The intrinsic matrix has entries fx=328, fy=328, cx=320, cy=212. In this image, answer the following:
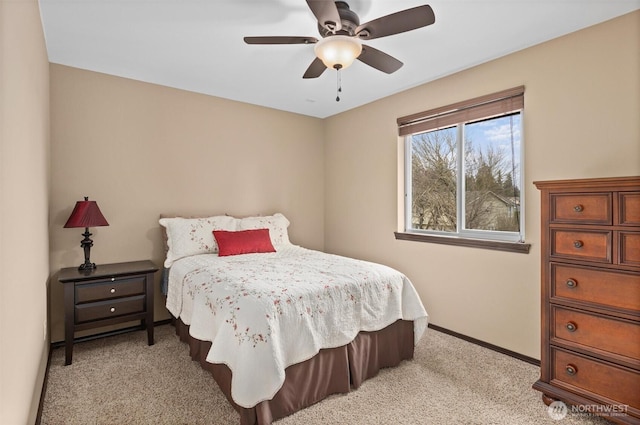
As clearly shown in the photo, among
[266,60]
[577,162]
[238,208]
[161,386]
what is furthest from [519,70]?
[161,386]

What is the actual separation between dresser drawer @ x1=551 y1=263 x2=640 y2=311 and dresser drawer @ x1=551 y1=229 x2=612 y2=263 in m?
0.07

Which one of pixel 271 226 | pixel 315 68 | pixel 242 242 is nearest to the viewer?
pixel 315 68

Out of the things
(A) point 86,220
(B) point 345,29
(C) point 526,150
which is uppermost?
(B) point 345,29

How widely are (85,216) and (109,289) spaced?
654 millimetres

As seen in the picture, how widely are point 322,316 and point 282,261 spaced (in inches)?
37.7

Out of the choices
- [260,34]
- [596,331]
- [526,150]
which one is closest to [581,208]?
[596,331]

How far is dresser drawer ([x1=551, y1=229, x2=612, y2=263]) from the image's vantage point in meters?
1.87

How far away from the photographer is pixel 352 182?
173 inches

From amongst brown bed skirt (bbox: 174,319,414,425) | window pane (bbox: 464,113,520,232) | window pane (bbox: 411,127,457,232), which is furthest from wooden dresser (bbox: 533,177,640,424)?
window pane (bbox: 411,127,457,232)

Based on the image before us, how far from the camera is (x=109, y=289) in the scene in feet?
9.18

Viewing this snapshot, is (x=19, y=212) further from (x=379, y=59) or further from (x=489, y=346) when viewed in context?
(x=489, y=346)

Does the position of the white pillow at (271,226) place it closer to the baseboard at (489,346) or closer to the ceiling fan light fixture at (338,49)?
the baseboard at (489,346)

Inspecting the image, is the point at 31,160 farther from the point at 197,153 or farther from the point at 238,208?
the point at 238,208
